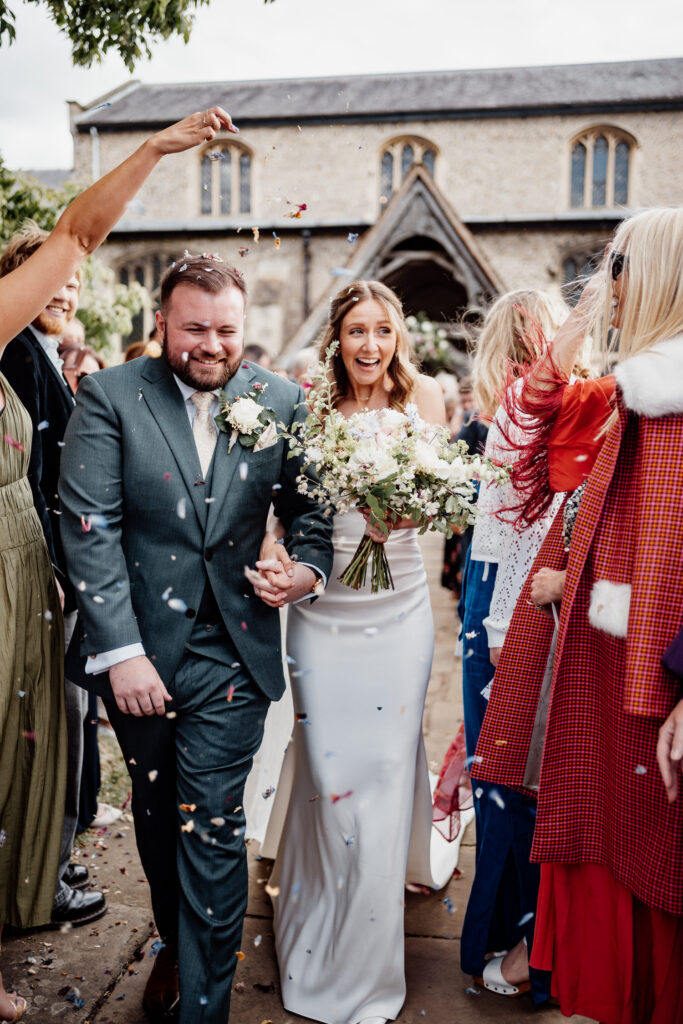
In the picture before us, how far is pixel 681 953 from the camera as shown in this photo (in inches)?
91.6

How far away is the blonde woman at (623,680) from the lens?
206cm

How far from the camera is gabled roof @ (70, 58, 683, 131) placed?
85.7ft

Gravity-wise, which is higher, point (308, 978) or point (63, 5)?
point (63, 5)

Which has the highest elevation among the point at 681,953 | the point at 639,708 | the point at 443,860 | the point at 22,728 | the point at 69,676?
the point at 639,708

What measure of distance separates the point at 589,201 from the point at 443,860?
26.4 m

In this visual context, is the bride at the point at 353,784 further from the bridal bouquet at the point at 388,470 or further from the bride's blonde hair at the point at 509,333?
the bride's blonde hair at the point at 509,333

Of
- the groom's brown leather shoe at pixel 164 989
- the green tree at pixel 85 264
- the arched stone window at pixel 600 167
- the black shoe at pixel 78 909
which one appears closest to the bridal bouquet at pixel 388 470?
the groom's brown leather shoe at pixel 164 989

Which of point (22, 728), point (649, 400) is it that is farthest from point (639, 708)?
point (22, 728)

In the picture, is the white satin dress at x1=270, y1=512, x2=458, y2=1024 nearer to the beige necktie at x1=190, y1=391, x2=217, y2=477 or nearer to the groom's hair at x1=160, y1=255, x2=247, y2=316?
the beige necktie at x1=190, y1=391, x2=217, y2=477

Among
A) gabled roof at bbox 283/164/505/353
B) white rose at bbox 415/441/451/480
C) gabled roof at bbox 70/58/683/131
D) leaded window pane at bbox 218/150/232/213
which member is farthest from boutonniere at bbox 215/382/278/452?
leaded window pane at bbox 218/150/232/213

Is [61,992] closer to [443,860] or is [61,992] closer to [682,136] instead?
[443,860]

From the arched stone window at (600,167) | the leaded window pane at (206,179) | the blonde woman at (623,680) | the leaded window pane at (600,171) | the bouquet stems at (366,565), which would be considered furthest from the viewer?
the leaded window pane at (206,179)

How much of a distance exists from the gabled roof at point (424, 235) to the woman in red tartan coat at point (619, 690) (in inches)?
668

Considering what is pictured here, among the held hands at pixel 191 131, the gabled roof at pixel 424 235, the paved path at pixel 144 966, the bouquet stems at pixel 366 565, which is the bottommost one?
the paved path at pixel 144 966
